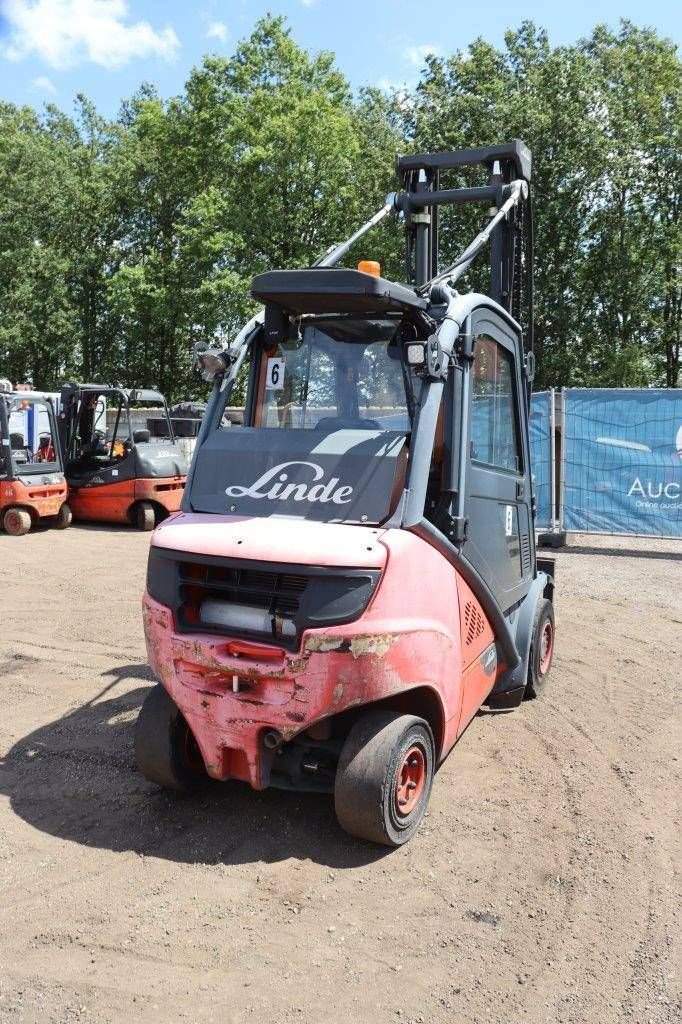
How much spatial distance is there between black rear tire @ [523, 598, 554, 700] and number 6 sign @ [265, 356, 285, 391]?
241 centimetres

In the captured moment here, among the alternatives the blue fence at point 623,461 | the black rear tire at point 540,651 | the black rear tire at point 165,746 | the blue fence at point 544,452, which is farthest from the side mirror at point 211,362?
the blue fence at point 623,461

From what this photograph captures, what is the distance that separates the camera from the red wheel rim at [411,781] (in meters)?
4.09

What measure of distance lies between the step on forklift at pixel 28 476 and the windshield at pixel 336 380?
34.1ft

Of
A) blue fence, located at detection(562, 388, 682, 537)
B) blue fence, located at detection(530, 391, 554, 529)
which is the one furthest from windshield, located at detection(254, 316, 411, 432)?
blue fence, located at detection(562, 388, 682, 537)

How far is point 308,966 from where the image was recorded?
3.26 meters

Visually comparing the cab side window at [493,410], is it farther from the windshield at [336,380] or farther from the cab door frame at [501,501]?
the windshield at [336,380]

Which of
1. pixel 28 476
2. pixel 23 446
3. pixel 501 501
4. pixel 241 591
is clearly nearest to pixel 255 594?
pixel 241 591

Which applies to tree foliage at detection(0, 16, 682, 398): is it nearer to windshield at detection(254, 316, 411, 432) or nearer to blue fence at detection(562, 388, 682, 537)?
blue fence at detection(562, 388, 682, 537)

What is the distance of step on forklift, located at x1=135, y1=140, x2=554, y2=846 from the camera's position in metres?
3.81

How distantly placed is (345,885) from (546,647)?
127 inches

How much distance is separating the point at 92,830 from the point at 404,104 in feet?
108

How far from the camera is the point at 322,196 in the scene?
31.5 metres

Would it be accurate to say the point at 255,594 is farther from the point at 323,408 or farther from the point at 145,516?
the point at 145,516

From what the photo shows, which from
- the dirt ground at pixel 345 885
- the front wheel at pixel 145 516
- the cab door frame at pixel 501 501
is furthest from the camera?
the front wheel at pixel 145 516
